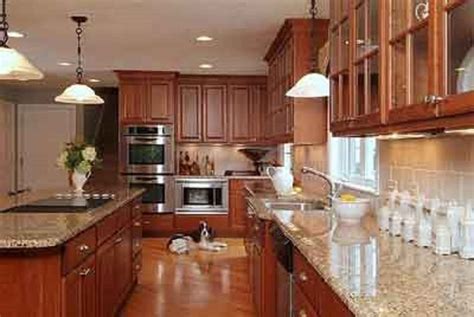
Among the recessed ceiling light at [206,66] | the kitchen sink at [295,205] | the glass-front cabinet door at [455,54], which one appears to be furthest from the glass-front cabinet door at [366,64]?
the recessed ceiling light at [206,66]

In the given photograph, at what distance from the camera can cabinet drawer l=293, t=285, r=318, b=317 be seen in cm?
213

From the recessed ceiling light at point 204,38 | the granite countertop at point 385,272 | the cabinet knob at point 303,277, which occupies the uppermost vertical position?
the recessed ceiling light at point 204,38

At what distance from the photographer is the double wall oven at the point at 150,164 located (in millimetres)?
8500

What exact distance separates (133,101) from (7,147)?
9.01 feet

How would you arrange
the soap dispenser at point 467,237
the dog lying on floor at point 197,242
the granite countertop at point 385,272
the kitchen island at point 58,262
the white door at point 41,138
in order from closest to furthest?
the granite countertop at point 385,272
the soap dispenser at point 467,237
the kitchen island at point 58,262
the dog lying on floor at point 197,242
the white door at point 41,138

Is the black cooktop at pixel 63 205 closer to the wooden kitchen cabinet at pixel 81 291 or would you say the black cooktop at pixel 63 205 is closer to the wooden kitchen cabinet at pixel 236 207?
the wooden kitchen cabinet at pixel 81 291

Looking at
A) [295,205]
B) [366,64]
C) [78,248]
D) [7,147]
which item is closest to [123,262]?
[295,205]

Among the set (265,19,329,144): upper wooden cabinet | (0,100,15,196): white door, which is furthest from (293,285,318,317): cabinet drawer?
(0,100,15,196): white door

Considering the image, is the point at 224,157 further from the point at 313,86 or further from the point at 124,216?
the point at 313,86

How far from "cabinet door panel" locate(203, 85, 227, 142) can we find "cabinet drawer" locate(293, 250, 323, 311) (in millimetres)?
6382

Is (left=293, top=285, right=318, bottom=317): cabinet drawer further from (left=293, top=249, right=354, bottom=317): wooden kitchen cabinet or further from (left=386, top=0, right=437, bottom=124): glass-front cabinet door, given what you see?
(left=386, top=0, right=437, bottom=124): glass-front cabinet door

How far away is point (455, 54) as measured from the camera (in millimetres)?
1562

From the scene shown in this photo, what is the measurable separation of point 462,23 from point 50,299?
204 centimetres

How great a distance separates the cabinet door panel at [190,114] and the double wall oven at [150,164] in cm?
46
